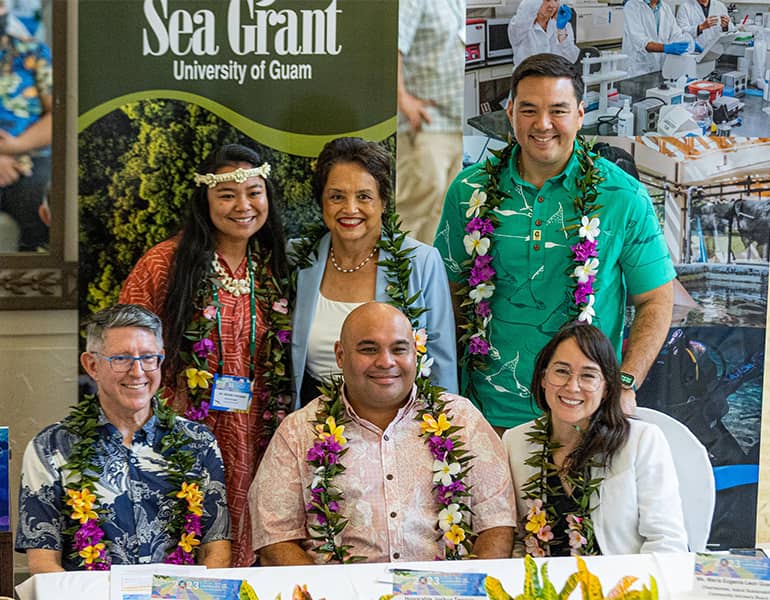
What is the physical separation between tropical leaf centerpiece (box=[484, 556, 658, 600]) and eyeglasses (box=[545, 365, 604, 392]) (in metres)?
0.83

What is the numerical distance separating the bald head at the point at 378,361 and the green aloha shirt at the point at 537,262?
65 cm

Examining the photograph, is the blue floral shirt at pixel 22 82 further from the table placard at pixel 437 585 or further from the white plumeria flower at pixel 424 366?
the table placard at pixel 437 585

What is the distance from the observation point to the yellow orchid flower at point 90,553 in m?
2.75

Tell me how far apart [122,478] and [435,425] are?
2.96 feet

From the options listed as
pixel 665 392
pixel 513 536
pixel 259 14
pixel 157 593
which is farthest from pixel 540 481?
pixel 259 14

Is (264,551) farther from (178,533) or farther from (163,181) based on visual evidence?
(163,181)

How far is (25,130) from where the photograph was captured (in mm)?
3473

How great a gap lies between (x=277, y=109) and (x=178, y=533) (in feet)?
4.91

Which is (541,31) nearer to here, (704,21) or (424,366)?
(704,21)

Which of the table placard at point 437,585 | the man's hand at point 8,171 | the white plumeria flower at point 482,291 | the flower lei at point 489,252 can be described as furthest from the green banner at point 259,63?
the table placard at point 437,585

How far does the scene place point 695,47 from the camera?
3662 millimetres

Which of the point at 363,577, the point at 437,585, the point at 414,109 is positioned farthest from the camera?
the point at 414,109

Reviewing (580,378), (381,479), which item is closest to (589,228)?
(580,378)

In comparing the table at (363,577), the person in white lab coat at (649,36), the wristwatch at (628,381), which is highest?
the person in white lab coat at (649,36)
